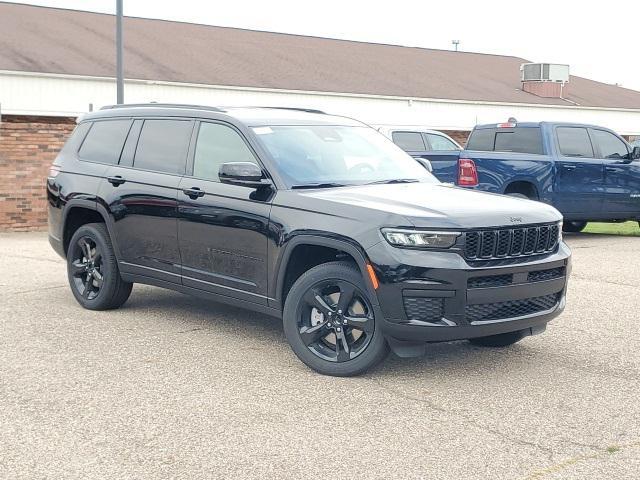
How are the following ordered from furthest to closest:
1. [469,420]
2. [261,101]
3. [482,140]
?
[261,101] → [482,140] → [469,420]

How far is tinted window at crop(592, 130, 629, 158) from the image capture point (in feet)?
48.7

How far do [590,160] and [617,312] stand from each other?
6486mm

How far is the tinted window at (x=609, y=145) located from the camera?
→ 1484 centimetres

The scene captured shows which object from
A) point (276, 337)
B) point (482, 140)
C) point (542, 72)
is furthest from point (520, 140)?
point (542, 72)

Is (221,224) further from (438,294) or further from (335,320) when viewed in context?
(438,294)

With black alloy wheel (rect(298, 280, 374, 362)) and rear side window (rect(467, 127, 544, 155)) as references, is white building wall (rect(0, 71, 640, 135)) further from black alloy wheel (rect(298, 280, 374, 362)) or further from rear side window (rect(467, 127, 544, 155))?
black alloy wheel (rect(298, 280, 374, 362))

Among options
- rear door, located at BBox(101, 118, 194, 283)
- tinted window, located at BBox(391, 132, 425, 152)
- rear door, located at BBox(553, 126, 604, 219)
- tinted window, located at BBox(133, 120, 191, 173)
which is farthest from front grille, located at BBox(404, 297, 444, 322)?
tinted window, located at BBox(391, 132, 425, 152)

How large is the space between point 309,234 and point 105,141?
9.98ft

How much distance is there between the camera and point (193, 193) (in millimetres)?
7199

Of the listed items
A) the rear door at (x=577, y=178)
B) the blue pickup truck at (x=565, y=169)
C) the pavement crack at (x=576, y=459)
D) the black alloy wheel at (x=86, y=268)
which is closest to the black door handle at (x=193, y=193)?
the black alloy wheel at (x=86, y=268)

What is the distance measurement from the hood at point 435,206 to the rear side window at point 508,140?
817 cm

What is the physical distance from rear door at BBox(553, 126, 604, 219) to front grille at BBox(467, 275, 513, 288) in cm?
864

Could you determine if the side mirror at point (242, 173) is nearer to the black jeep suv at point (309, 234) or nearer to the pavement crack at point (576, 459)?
the black jeep suv at point (309, 234)

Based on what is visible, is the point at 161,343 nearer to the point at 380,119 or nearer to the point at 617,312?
the point at 617,312
